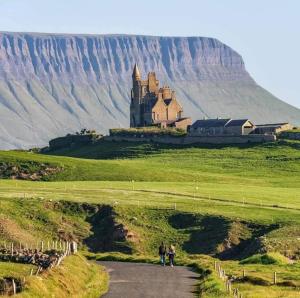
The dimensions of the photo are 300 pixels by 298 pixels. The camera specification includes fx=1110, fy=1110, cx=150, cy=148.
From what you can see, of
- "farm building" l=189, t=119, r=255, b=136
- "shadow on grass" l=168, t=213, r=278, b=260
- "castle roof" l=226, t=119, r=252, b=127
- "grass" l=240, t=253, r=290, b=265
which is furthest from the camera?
"castle roof" l=226, t=119, r=252, b=127

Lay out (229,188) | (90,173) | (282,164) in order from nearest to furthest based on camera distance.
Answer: (229,188) → (90,173) → (282,164)

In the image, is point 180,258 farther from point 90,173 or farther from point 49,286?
point 90,173

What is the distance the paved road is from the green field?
1805mm

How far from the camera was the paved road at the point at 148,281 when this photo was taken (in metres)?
50.5

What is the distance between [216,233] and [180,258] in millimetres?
15594

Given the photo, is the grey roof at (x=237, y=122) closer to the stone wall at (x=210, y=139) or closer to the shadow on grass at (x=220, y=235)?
the stone wall at (x=210, y=139)

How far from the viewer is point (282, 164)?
148m

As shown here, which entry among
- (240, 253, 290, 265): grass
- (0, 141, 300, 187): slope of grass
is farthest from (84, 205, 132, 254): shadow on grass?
(0, 141, 300, 187): slope of grass

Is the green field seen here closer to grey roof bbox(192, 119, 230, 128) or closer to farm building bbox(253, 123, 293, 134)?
farm building bbox(253, 123, 293, 134)

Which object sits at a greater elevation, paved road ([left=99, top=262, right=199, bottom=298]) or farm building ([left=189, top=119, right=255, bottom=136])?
farm building ([left=189, top=119, right=255, bottom=136])

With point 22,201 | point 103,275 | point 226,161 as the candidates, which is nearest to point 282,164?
point 226,161

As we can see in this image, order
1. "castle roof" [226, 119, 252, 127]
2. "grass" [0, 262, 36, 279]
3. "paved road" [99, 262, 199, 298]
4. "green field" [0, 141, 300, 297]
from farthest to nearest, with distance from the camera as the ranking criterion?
"castle roof" [226, 119, 252, 127] < "green field" [0, 141, 300, 297] < "grass" [0, 262, 36, 279] < "paved road" [99, 262, 199, 298]

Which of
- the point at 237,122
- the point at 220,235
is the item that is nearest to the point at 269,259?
the point at 220,235

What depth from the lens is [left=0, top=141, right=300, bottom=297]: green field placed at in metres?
77.2
